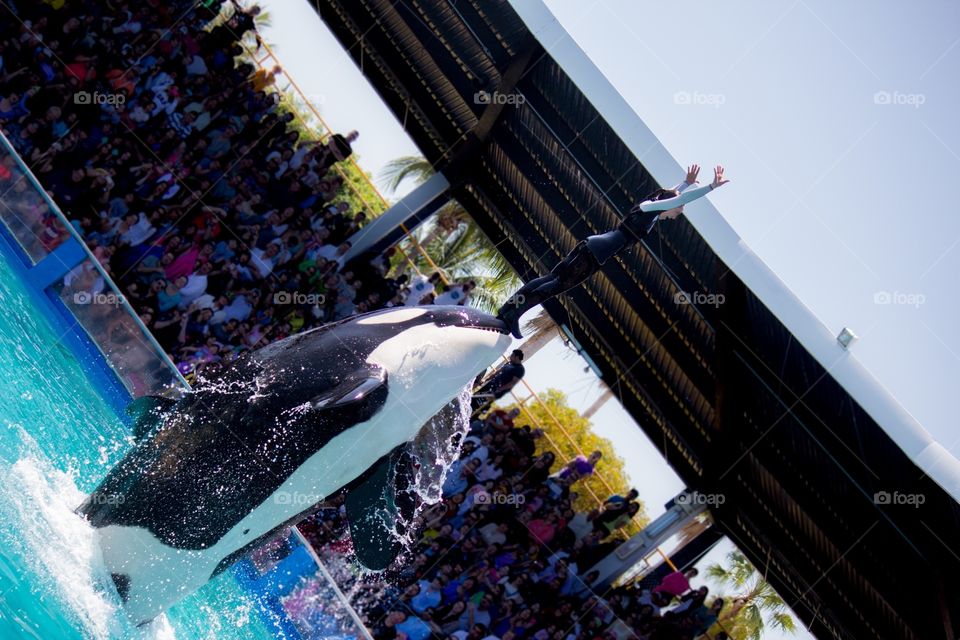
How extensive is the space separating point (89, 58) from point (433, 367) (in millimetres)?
6920

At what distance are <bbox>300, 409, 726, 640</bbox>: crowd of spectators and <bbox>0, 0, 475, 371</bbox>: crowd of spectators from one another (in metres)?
2.54

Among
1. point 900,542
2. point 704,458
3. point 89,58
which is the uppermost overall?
point 89,58

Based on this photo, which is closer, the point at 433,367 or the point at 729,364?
the point at 433,367

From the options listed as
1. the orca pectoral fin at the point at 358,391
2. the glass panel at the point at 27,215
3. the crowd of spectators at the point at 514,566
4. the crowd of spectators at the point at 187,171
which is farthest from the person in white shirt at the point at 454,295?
the orca pectoral fin at the point at 358,391

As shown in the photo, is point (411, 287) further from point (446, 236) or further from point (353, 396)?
point (353, 396)

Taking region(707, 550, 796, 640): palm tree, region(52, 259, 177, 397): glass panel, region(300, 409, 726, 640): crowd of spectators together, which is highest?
region(52, 259, 177, 397): glass panel

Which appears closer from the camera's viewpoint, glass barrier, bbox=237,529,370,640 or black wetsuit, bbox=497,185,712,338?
black wetsuit, bbox=497,185,712,338

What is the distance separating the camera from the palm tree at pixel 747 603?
15836mm

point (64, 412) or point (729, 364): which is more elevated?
point (64, 412)

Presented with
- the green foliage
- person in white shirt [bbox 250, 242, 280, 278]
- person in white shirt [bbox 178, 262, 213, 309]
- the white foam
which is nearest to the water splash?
the white foam

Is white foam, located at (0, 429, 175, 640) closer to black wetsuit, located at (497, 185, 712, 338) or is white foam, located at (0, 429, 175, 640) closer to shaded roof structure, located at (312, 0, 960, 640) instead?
black wetsuit, located at (497, 185, 712, 338)

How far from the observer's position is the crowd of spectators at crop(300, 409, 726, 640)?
42.5 feet

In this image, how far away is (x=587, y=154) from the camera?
38.8ft

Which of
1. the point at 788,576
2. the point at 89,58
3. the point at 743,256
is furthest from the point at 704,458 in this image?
the point at 89,58
